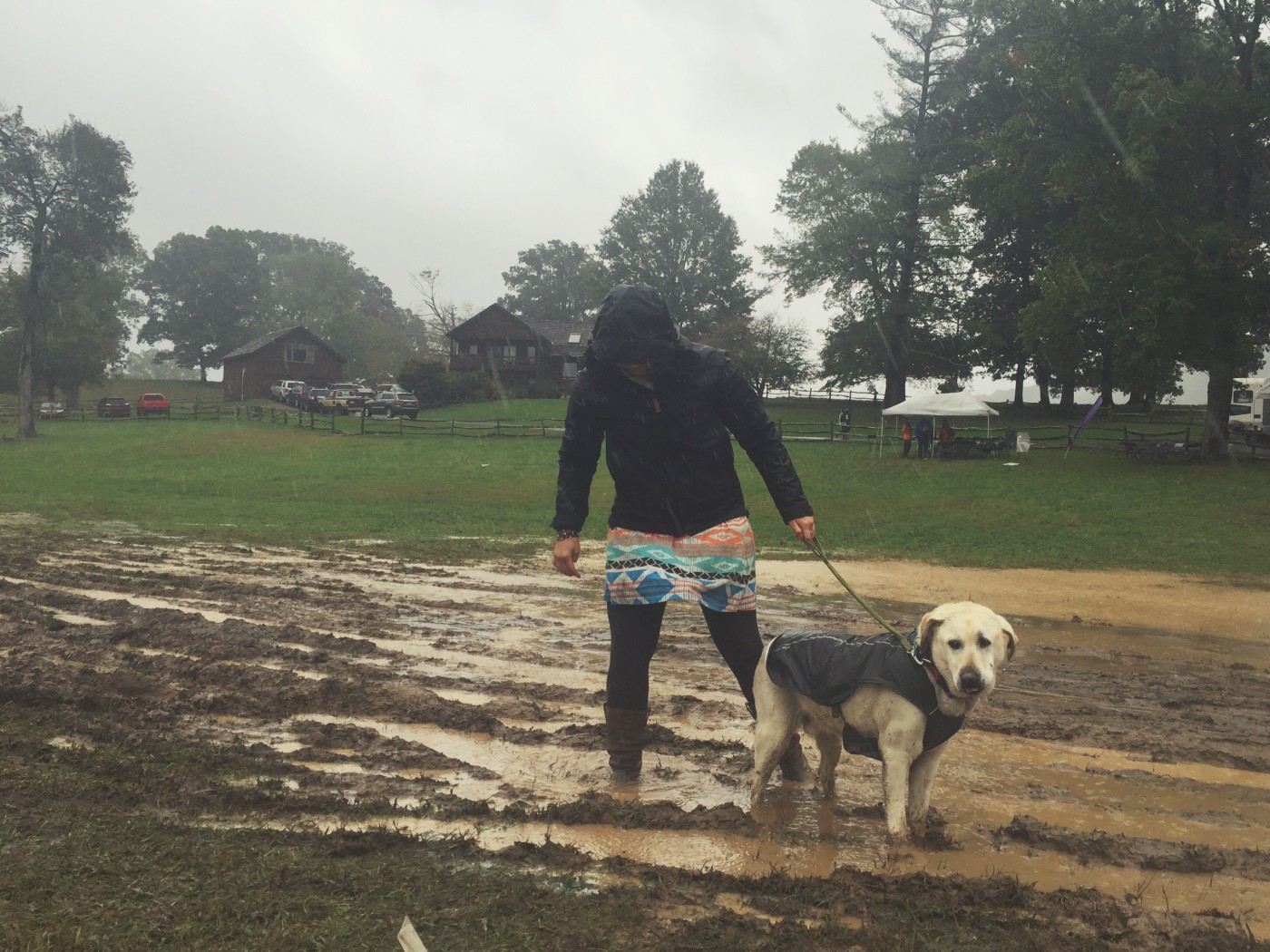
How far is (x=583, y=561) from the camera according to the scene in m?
13.7

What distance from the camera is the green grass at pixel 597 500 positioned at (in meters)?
15.7

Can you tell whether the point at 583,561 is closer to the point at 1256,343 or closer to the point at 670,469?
the point at 670,469

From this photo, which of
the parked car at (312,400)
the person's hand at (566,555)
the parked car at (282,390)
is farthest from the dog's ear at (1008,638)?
the parked car at (282,390)

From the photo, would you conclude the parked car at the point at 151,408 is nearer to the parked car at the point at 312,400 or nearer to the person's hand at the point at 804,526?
the parked car at the point at 312,400

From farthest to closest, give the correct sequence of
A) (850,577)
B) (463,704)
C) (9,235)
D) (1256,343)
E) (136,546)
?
(9,235) → (1256,343) → (136,546) → (850,577) → (463,704)

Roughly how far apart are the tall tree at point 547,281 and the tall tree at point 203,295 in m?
24.8

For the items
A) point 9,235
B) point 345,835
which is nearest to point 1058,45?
point 345,835

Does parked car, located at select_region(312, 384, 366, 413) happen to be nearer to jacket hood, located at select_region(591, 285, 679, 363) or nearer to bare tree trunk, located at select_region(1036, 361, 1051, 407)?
bare tree trunk, located at select_region(1036, 361, 1051, 407)

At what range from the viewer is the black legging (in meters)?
4.86

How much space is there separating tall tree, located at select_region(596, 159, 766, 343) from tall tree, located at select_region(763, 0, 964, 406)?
18733mm

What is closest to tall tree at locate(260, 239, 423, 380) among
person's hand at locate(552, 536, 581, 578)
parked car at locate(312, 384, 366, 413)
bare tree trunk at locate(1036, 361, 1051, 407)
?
parked car at locate(312, 384, 366, 413)

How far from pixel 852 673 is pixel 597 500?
18.3 metres

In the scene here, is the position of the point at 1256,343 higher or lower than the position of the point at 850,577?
higher

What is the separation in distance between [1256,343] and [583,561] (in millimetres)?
20528
